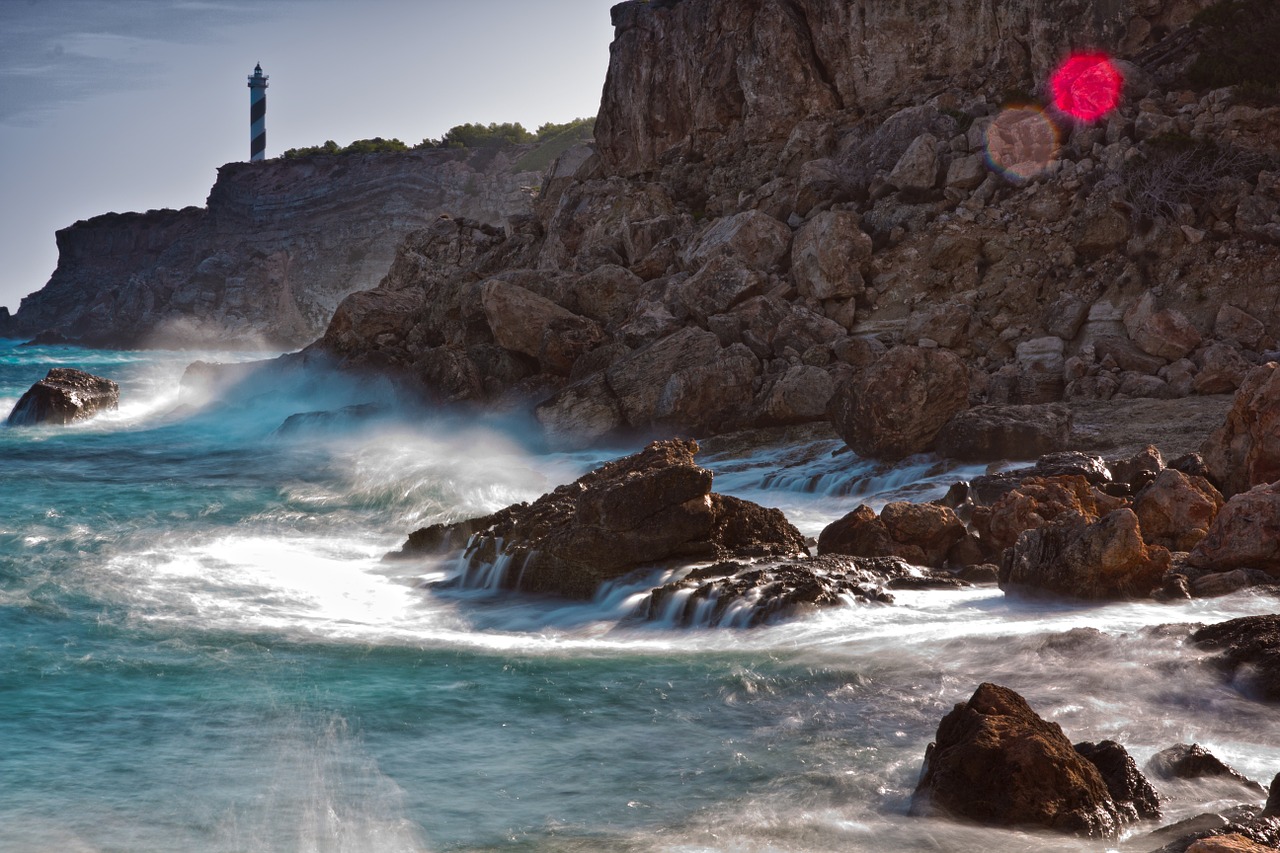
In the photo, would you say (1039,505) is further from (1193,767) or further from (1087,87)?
(1087,87)

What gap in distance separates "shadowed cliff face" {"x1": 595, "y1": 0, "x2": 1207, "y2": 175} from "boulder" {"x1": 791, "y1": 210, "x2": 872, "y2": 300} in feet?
23.1

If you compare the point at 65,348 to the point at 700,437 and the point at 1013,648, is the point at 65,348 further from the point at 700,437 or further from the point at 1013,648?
the point at 1013,648

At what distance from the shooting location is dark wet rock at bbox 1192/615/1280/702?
7.86m

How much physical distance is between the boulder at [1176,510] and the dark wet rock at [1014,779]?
6164mm

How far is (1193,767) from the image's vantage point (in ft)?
21.4

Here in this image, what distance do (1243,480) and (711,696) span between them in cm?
741

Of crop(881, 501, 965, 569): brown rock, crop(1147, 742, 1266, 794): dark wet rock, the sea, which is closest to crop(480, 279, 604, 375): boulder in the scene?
the sea

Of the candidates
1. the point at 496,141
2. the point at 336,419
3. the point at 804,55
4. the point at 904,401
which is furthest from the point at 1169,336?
the point at 496,141

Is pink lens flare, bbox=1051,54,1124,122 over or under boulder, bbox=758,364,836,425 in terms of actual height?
over

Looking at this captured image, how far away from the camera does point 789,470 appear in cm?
1830

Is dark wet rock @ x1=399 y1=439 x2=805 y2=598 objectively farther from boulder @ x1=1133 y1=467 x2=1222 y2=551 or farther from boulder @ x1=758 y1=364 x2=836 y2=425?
boulder @ x1=758 y1=364 x2=836 y2=425

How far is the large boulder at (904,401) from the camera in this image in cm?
1712

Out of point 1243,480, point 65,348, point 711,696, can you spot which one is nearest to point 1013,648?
point 711,696

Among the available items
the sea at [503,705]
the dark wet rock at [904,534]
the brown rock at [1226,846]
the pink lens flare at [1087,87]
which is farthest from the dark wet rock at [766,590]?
the pink lens flare at [1087,87]
